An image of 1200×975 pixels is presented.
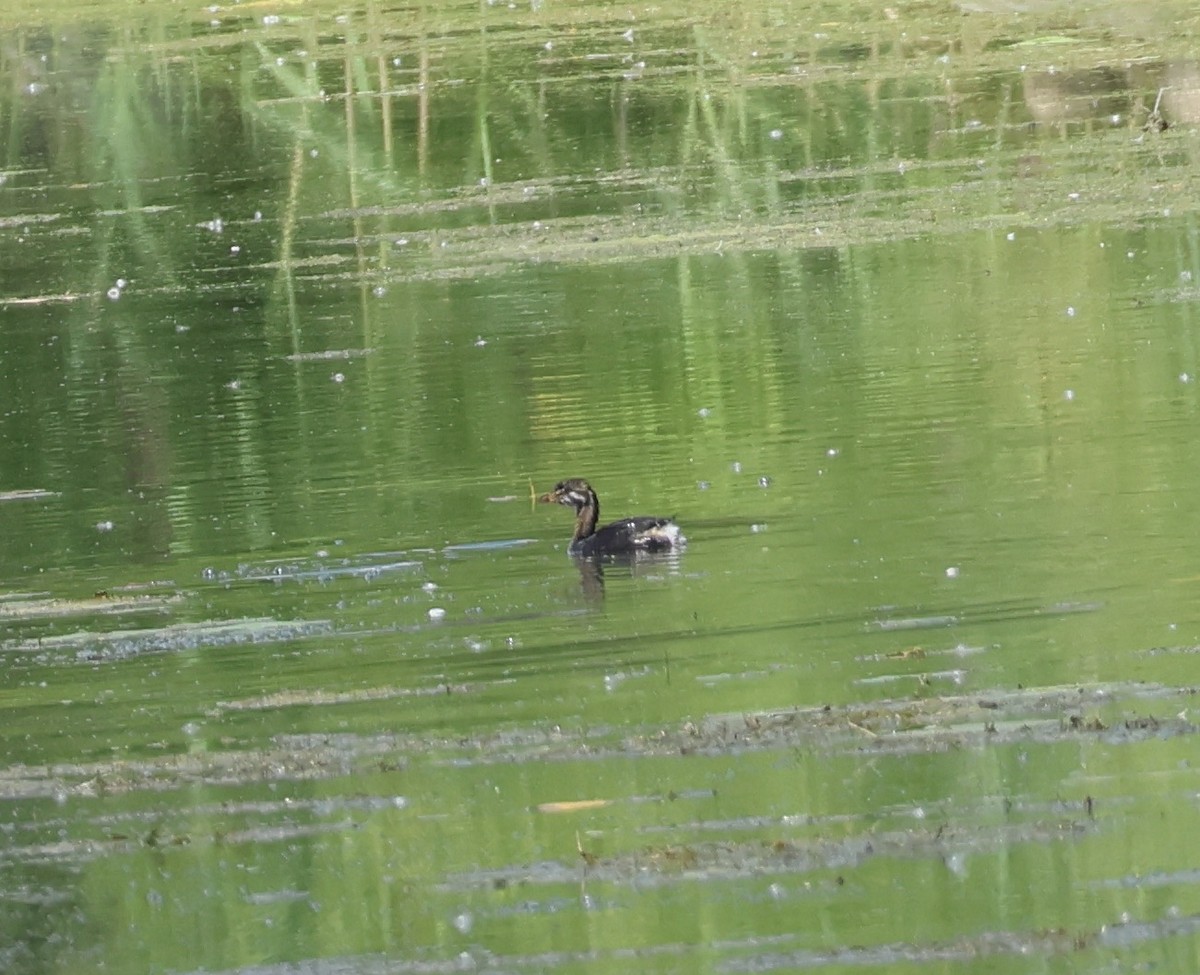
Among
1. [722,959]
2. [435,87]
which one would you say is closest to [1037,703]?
[722,959]

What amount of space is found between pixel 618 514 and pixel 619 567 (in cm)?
116

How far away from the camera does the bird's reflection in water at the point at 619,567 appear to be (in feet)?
31.1

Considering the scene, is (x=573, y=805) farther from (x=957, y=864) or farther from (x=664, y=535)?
(x=664, y=535)

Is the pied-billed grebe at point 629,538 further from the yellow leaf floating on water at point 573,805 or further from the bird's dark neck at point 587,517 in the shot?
the yellow leaf floating on water at point 573,805

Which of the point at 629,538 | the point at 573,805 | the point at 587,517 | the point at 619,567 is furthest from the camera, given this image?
the point at 587,517

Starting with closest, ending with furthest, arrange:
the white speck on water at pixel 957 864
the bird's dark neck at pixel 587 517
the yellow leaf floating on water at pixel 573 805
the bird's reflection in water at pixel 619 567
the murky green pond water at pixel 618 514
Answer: the white speck on water at pixel 957 864, the murky green pond water at pixel 618 514, the yellow leaf floating on water at pixel 573 805, the bird's reflection in water at pixel 619 567, the bird's dark neck at pixel 587 517

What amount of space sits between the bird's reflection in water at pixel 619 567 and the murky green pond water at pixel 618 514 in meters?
0.03

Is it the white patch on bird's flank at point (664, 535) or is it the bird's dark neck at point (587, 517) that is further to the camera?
the bird's dark neck at point (587, 517)

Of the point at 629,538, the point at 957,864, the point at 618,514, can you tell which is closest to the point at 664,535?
the point at 629,538

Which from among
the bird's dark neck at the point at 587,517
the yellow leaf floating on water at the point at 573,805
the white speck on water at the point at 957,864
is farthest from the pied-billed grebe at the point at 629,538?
the white speck on water at the point at 957,864

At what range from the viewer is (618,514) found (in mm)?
10734

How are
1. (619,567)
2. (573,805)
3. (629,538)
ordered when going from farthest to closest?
(629,538) < (619,567) < (573,805)

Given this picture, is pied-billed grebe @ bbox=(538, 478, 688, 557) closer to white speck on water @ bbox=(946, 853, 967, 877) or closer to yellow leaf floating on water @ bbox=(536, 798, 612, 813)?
yellow leaf floating on water @ bbox=(536, 798, 612, 813)

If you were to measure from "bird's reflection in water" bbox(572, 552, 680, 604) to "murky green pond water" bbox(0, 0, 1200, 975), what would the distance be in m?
0.03
